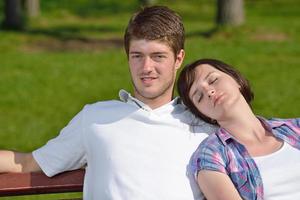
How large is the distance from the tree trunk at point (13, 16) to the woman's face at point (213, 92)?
17.4 metres

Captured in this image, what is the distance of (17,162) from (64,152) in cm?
24

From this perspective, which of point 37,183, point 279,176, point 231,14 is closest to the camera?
point 279,176

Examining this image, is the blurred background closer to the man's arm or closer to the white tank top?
the man's arm

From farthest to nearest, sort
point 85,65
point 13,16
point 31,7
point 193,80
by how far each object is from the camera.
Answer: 1. point 31,7
2. point 13,16
3. point 85,65
4. point 193,80

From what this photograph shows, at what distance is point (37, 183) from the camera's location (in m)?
3.69

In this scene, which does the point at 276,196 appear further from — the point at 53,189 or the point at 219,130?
the point at 53,189

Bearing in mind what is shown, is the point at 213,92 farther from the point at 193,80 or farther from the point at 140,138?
the point at 140,138

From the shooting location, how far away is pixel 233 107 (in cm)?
371

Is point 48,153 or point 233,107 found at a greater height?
point 233,107

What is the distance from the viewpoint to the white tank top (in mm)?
3578

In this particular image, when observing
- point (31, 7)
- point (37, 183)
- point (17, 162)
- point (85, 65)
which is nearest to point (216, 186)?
point (37, 183)

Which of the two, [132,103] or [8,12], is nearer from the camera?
[132,103]

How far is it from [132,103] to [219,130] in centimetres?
43

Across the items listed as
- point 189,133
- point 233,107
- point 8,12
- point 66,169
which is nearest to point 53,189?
point 66,169
